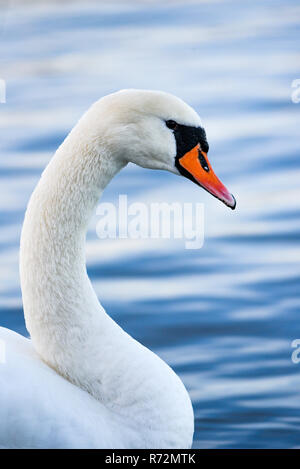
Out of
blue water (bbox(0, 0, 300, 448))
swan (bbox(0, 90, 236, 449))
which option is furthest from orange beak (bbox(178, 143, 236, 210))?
blue water (bbox(0, 0, 300, 448))

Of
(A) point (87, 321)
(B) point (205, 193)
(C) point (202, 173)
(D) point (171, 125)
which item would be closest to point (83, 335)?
(A) point (87, 321)

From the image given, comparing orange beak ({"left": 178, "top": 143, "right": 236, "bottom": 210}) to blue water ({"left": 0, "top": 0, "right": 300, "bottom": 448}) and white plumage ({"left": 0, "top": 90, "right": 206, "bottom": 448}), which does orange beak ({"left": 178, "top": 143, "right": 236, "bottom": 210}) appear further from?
blue water ({"left": 0, "top": 0, "right": 300, "bottom": 448})

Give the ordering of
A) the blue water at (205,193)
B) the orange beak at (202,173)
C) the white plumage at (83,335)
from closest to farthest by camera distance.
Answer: the white plumage at (83,335) < the orange beak at (202,173) < the blue water at (205,193)

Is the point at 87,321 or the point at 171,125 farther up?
the point at 171,125

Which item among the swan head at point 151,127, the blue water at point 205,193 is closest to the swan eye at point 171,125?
the swan head at point 151,127

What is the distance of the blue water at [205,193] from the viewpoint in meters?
5.93

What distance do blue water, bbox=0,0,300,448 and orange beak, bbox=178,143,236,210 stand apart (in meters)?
1.31

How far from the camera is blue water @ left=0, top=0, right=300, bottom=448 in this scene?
5.93 meters

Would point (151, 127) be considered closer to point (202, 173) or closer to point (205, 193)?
point (202, 173)

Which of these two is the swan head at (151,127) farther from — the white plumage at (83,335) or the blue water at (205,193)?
the blue water at (205,193)

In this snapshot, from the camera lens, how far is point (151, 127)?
4.42 meters

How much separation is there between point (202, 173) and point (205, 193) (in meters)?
3.78

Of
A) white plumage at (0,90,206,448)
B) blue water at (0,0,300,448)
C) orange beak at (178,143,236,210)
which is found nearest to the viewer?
white plumage at (0,90,206,448)

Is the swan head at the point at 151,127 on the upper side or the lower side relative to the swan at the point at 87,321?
upper
